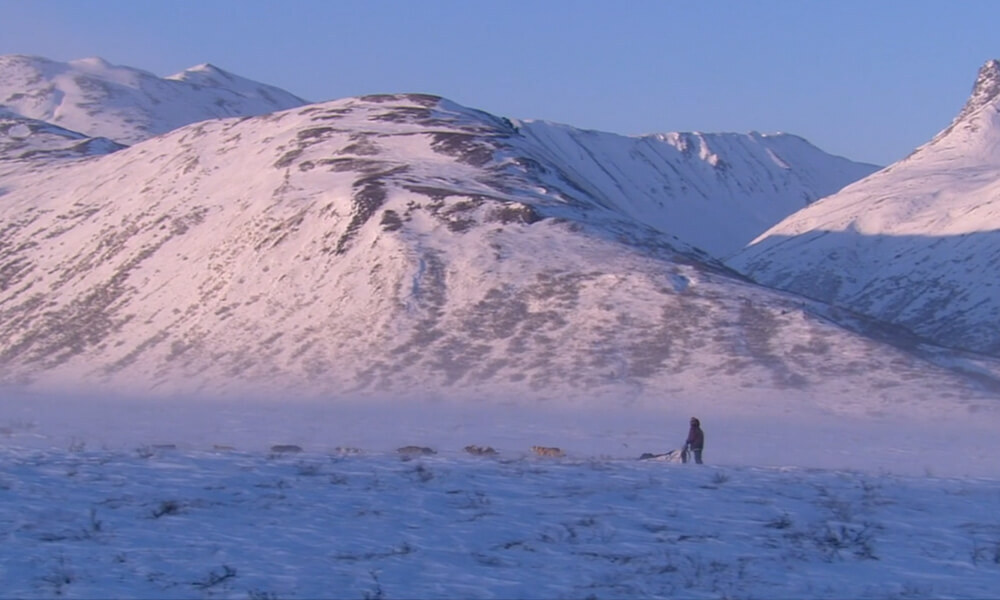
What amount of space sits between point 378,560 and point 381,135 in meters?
68.8

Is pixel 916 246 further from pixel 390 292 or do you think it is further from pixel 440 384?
pixel 440 384

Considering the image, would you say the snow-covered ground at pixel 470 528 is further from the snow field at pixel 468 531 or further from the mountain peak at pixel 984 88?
the mountain peak at pixel 984 88

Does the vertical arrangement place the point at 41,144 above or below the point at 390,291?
above

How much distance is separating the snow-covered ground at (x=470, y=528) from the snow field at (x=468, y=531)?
0.10 ft

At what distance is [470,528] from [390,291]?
41.1 meters

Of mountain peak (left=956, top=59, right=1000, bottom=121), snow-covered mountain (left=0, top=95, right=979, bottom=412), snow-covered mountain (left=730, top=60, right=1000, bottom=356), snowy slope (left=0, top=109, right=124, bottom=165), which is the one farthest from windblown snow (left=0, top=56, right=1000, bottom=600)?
mountain peak (left=956, top=59, right=1000, bottom=121)

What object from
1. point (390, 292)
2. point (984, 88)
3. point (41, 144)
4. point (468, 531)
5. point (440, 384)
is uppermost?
point (984, 88)

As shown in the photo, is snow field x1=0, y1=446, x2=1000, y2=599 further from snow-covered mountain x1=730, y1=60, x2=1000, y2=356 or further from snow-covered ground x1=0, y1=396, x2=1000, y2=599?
snow-covered mountain x1=730, y1=60, x2=1000, y2=356

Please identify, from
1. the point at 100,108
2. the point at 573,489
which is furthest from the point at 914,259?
the point at 100,108

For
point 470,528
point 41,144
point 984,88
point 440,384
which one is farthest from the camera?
point 984,88

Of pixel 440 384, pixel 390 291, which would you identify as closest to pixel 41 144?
pixel 390 291

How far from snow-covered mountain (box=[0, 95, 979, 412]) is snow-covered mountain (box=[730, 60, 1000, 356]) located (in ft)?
95.5

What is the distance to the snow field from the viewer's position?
10.5 meters

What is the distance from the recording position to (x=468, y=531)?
1234 centimetres
